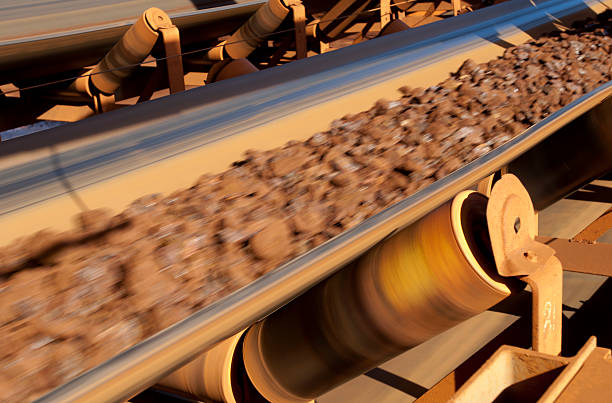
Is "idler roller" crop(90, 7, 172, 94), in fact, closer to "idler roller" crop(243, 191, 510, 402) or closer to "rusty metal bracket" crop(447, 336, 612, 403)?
"idler roller" crop(243, 191, 510, 402)

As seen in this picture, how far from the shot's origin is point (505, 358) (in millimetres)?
1483

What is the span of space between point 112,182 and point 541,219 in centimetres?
277

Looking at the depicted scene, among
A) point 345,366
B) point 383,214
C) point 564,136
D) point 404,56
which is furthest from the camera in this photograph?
point 404,56

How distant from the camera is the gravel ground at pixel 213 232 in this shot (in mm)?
1311

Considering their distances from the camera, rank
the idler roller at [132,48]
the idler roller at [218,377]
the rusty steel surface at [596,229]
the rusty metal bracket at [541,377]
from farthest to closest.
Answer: the idler roller at [132,48] < the rusty steel surface at [596,229] < the idler roller at [218,377] < the rusty metal bracket at [541,377]

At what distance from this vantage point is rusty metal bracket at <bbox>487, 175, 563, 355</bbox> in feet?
4.29

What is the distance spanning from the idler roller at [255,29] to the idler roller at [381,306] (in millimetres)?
3154

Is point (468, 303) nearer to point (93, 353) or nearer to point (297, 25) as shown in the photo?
point (93, 353)

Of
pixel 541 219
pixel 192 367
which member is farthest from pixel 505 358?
pixel 541 219

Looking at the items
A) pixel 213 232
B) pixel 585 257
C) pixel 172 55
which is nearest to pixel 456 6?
pixel 172 55

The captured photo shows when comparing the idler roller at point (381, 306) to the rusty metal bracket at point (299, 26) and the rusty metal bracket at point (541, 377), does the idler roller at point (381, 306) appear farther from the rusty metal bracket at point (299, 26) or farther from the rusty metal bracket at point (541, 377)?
the rusty metal bracket at point (299, 26)

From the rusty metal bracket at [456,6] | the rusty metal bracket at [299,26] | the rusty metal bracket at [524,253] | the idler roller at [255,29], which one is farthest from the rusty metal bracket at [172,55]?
the rusty metal bracket at [456,6]

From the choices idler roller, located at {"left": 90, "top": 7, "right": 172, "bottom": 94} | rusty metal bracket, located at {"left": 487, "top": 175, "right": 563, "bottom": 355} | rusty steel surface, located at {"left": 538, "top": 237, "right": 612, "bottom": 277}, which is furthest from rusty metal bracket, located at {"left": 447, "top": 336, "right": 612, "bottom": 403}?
idler roller, located at {"left": 90, "top": 7, "right": 172, "bottom": 94}

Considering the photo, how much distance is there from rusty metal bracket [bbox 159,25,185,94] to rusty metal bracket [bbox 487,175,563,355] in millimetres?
2370
